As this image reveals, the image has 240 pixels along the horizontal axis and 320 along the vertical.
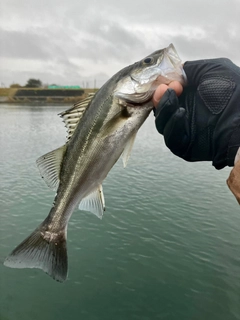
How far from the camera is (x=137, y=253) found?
9305 mm

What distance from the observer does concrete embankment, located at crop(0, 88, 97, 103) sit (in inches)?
3823

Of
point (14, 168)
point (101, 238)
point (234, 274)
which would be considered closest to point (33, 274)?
point (101, 238)

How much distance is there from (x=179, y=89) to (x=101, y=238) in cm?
775

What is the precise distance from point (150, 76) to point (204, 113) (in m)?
0.69

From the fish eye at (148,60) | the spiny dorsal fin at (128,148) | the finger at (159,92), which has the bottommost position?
the spiny dorsal fin at (128,148)

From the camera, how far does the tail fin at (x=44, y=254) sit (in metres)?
3.56

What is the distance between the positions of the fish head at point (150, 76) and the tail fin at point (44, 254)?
177 centimetres

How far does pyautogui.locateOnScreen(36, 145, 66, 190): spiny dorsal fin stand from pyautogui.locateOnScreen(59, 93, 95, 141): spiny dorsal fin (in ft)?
1.03

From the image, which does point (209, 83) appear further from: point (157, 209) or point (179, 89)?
point (157, 209)

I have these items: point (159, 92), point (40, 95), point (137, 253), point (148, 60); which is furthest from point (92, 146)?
point (40, 95)

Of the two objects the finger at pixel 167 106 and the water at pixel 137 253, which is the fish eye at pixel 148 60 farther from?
the water at pixel 137 253

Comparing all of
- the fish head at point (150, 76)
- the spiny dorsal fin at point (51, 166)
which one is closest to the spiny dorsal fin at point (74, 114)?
the spiny dorsal fin at point (51, 166)

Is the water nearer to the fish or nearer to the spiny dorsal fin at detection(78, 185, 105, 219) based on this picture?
the fish

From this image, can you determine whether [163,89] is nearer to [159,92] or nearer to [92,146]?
[159,92]
